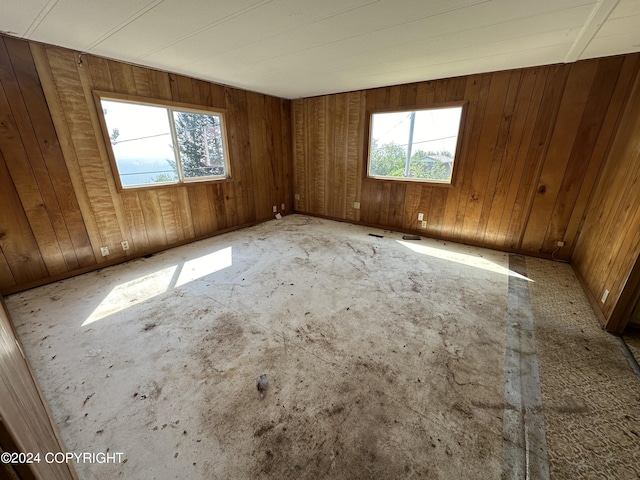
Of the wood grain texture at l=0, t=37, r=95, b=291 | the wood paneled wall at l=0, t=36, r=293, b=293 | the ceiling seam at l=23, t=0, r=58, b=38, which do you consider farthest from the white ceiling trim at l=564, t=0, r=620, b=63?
the wood grain texture at l=0, t=37, r=95, b=291

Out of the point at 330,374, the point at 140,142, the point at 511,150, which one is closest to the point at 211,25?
the point at 140,142

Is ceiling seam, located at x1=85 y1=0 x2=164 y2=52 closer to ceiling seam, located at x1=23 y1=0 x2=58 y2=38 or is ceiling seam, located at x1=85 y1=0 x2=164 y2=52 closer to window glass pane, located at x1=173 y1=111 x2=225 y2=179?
ceiling seam, located at x1=23 y1=0 x2=58 y2=38

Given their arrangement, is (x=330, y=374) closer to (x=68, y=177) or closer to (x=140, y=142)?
(x=68, y=177)

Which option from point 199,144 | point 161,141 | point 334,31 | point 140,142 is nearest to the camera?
point 334,31

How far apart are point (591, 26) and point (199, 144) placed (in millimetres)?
4295

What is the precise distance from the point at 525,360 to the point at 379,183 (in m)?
3.18

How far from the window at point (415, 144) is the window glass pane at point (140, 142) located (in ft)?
10.2

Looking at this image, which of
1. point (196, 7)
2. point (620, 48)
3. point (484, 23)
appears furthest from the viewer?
point (620, 48)

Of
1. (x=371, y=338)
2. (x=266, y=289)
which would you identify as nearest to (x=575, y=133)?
(x=371, y=338)

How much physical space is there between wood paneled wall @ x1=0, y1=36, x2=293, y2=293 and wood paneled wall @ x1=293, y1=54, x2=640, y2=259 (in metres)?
2.74

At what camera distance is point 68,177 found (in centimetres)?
263

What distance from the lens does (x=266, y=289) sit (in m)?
2.60

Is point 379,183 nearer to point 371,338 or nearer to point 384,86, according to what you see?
point 384,86

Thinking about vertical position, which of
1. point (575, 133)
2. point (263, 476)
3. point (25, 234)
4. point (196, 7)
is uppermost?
point (196, 7)
